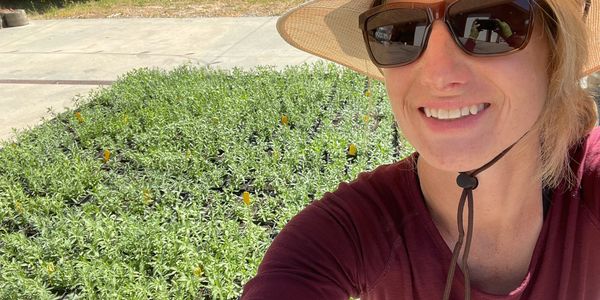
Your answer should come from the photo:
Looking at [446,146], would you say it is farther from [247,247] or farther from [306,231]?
[247,247]

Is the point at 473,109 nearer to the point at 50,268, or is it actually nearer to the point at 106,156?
the point at 50,268

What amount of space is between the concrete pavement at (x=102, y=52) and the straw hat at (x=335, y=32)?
13.2 feet

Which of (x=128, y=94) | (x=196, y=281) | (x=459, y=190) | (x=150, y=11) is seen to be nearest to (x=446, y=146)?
(x=459, y=190)

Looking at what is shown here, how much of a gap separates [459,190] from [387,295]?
248 millimetres

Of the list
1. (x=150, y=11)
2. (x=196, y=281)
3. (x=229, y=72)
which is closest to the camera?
(x=196, y=281)

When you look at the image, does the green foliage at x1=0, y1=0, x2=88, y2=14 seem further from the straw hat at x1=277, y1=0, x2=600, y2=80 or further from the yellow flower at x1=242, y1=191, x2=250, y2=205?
the straw hat at x1=277, y1=0, x2=600, y2=80

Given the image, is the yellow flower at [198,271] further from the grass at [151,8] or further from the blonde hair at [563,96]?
the grass at [151,8]

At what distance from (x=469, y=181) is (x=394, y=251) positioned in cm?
19

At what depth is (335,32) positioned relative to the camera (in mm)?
1584

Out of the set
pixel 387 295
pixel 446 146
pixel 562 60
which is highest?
pixel 562 60

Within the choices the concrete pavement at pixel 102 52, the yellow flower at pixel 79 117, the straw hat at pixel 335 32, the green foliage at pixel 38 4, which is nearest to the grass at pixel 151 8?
the green foliage at pixel 38 4

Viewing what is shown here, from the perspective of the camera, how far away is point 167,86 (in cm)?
544

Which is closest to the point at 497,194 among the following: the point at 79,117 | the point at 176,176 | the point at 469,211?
the point at 469,211

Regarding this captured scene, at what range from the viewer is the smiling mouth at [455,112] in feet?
3.85
